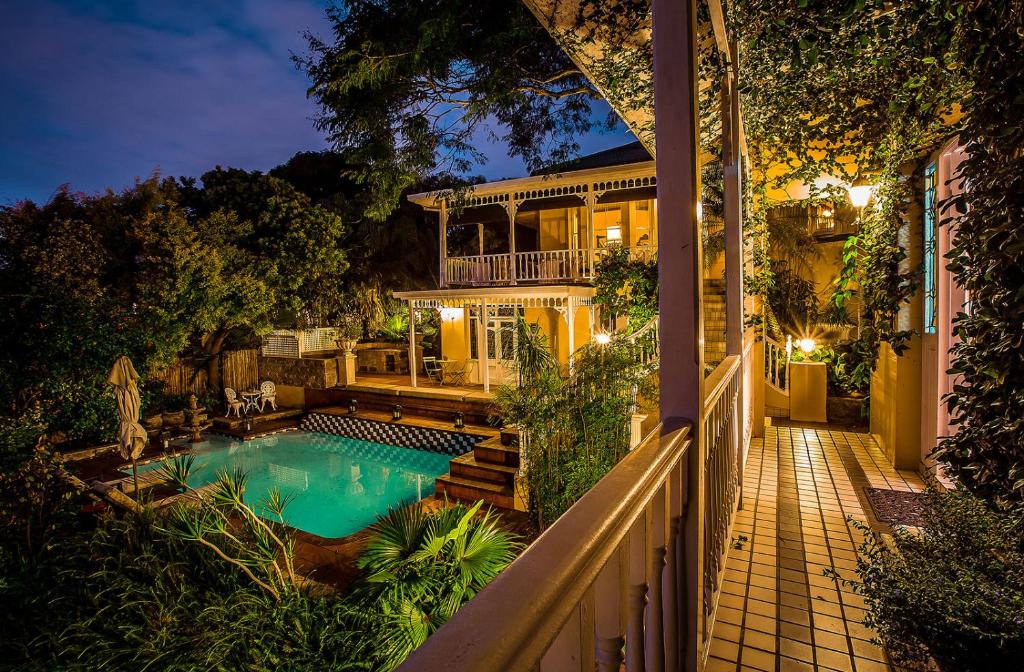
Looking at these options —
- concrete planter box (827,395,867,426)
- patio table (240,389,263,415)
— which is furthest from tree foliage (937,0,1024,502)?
patio table (240,389,263,415)

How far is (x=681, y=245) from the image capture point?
5.41 feet

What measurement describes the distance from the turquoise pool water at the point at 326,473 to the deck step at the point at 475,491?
1.08 meters

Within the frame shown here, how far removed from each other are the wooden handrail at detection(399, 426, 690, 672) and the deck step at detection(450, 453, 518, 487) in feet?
23.8

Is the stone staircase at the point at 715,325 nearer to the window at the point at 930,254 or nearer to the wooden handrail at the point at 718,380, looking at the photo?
the window at the point at 930,254

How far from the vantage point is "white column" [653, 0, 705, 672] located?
5.35 ft

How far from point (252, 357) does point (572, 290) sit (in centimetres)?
1024

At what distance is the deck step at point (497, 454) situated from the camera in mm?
8539

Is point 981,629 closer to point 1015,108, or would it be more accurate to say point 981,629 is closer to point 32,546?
point 1015,108

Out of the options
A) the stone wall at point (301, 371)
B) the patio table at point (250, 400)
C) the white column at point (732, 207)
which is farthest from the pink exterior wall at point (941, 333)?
the patio table at point (250, 400)

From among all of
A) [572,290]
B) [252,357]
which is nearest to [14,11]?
[252,357]

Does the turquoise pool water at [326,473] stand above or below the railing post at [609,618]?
below

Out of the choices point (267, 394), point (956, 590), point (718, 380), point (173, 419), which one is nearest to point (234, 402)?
point (267, 394)

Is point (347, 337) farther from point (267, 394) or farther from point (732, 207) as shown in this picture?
point (732, 207)

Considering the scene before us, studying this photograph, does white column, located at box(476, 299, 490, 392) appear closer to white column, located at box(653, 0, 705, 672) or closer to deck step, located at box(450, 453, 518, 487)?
deck step, located at box(450, 453, 518, 487)
